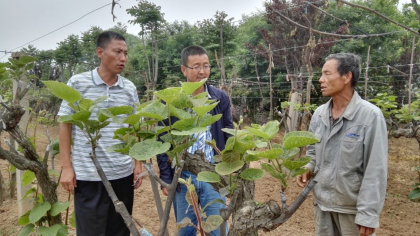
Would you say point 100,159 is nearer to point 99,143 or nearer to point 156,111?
point 99,143

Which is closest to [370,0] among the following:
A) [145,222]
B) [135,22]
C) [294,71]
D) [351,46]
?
[351,46]

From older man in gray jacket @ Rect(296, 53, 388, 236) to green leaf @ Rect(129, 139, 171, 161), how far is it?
934 mm

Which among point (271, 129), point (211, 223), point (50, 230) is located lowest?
point (50, 230)

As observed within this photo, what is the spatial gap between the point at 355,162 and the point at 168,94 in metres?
1.22

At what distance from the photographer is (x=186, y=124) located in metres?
0.71

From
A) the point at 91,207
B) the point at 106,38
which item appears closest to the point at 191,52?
the point at 106,38

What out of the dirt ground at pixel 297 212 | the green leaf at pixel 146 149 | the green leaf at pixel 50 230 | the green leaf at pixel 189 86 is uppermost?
the green leaf at pixel 189 86

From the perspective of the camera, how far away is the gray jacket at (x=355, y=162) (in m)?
1.47

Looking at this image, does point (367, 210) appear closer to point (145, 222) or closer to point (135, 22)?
point (145, 222)

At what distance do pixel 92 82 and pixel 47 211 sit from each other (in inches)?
31.1

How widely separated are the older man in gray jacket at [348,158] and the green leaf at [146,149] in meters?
0.93

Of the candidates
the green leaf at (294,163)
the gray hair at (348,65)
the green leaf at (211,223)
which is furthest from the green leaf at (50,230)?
the gray hair at (348,65)

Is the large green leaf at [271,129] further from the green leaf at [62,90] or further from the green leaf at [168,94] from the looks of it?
the green leaf at [62,90]

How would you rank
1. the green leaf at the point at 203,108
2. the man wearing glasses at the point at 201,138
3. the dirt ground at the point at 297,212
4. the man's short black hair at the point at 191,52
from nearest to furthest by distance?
the green leaf at the point at 203,108 → the man wearing glasses at the point at 201,138 → the man's short black hair at the point at 191,52 → the dirt ground at the point at 297,212
